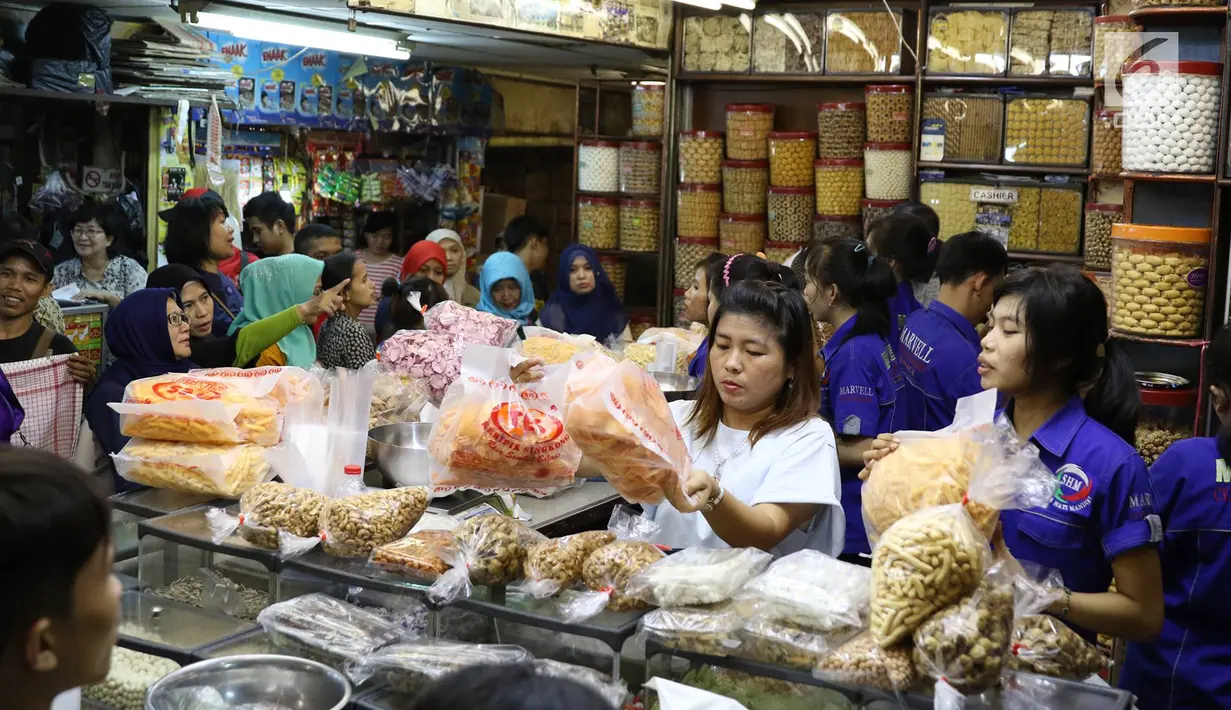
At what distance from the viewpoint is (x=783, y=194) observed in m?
6.44

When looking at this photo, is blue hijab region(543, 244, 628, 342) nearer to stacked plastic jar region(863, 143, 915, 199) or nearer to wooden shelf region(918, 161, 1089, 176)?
stacked plastic jar region(863, 143, 915, 199)

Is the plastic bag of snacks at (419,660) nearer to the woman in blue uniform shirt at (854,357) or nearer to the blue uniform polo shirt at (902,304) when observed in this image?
the woman in blue uniform shirt at (854,357)

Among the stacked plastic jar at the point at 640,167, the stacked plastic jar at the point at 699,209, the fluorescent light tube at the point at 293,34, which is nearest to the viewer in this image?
the fluorescent light tube at the point at 293,34

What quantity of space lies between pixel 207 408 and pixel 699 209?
4.17 metres

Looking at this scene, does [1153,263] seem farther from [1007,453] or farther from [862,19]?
[1007,453]

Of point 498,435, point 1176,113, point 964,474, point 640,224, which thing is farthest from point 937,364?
point 640,224

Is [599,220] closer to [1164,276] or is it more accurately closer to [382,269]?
[382,269]

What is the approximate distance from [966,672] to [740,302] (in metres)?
1.05

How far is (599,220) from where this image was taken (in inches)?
278

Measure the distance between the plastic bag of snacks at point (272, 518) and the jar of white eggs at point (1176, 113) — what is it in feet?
11.4

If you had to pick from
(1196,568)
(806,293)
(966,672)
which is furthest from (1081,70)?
(966,672)

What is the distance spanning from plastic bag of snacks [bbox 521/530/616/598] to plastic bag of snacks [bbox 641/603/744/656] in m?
0.22

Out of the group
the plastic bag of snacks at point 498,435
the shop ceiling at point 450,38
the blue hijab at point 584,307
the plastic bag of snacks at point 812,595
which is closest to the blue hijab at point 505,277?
the blue hijab at point 584,307

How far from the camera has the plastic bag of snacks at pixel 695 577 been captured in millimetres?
1936
